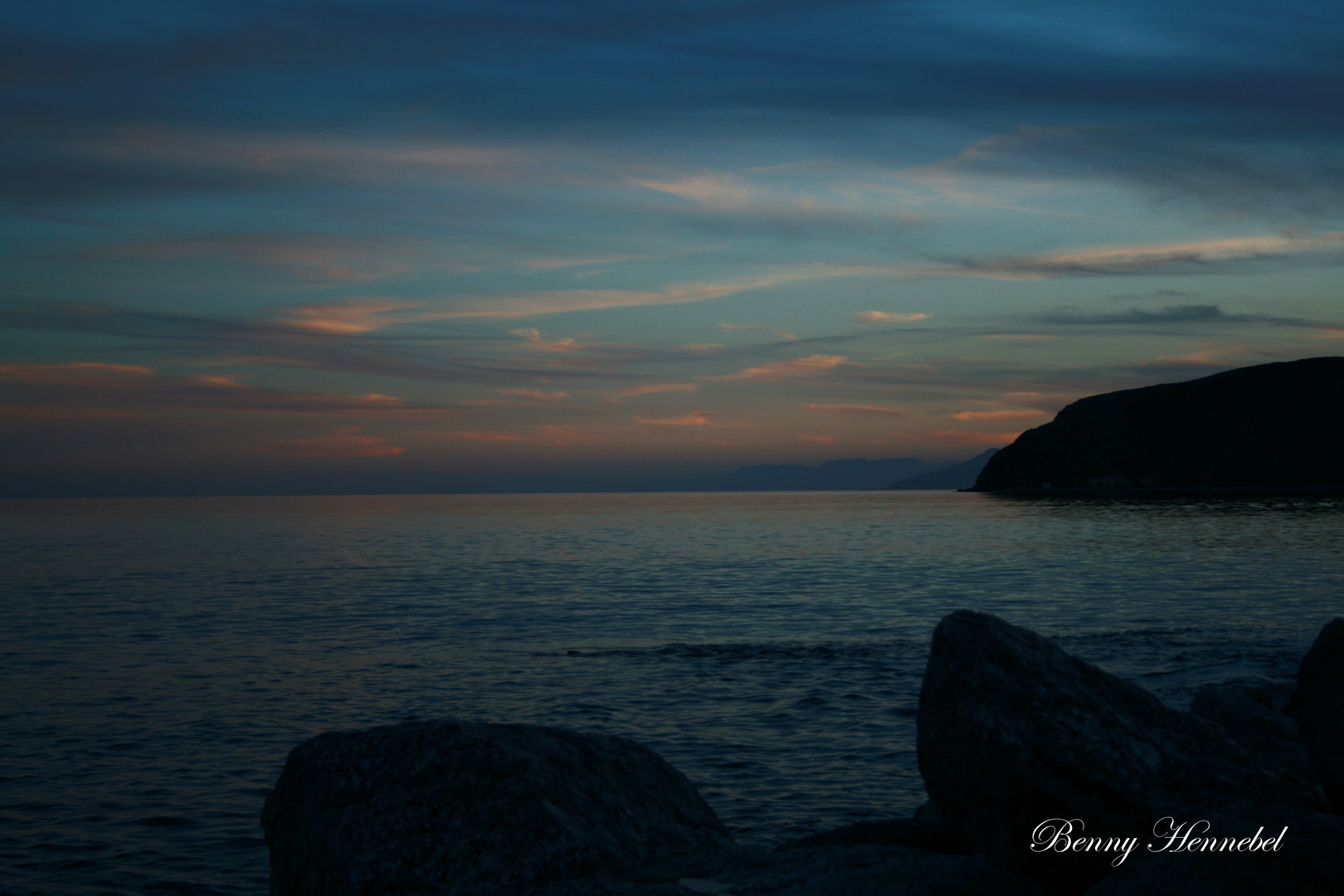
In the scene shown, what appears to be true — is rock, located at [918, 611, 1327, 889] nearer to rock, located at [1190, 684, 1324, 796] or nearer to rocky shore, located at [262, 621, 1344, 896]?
rocky shore, located at [262, 621, 1344, 896]

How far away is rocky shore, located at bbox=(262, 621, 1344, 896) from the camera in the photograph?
5.57 meters

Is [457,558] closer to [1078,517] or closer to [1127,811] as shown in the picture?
[1127,811]

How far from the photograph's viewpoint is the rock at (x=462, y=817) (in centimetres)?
665

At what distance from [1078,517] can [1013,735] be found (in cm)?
10258

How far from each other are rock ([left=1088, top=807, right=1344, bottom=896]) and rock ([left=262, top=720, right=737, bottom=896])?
300 centimetres

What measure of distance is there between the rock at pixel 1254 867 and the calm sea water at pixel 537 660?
5.79m

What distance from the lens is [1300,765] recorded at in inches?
286

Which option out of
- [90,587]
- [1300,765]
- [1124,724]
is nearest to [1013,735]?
[1124,724]

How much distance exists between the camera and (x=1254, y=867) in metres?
4.73

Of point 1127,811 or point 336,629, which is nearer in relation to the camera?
point 1127,811

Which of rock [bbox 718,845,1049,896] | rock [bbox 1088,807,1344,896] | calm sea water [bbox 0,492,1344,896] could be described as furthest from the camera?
calm sea water [bbox 0,492,1344,896]

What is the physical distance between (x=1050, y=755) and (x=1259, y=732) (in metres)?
3.13

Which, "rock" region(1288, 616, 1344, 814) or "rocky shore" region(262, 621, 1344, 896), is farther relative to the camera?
"rock" region(1288, 616, 1344, 814)

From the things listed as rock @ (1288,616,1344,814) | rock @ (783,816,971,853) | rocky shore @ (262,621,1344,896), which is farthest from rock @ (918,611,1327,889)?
rock @ (783,816,971,853)
